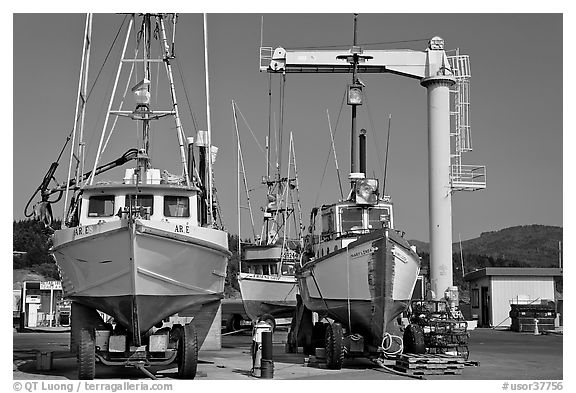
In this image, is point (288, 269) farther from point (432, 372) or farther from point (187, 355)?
point (187, 355)

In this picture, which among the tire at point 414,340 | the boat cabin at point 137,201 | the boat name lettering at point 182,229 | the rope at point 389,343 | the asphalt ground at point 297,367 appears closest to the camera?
the boat name lettering at point 182,229

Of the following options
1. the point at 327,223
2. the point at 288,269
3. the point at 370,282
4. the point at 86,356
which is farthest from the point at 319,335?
the point at 288,269

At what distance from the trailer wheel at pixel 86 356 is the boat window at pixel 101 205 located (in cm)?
292

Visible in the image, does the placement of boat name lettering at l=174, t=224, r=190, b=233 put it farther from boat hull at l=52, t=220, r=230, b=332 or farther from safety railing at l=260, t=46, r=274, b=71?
safety railing at l=260, t=46, r=274, b=71

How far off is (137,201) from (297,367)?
17.0 ft

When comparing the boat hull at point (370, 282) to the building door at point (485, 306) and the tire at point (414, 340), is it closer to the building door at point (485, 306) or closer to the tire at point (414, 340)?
the tire at point (414, 340)

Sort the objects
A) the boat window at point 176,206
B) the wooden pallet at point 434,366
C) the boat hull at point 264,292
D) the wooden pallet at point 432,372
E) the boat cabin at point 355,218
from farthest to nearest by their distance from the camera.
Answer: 1. the boat hull at point 264,292
2. the boat cabin at point 355,218
3. the boat window at point 176,206
4. the wooden pallet at point 434,366
5. the wooden pallet at point 432,372

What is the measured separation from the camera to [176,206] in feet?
54.1

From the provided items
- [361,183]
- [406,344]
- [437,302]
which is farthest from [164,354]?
[437,302]

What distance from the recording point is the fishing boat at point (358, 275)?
17.0m

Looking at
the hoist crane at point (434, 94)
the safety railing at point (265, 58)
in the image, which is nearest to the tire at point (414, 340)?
the hoist crane at point (434, 94)

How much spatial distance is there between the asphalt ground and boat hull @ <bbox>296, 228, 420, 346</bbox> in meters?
1.00

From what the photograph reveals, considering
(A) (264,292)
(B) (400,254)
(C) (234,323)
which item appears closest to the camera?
(B) (400,254)
